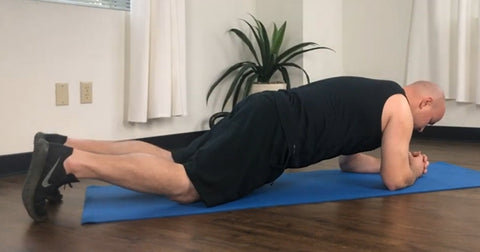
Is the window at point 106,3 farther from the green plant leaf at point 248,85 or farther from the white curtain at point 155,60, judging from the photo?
the green plant leaf at point 248,85

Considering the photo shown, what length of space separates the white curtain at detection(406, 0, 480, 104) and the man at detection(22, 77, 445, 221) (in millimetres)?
1632

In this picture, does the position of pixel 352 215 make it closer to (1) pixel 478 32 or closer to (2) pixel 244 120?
(2) pixel 244 120

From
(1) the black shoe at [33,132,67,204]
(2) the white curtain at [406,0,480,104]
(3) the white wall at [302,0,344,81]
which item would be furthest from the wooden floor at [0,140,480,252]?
(3) the white wall at [302,0,344,81]

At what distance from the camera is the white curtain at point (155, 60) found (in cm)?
303

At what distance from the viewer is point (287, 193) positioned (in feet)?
6.67

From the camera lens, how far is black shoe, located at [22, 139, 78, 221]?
1556 mm

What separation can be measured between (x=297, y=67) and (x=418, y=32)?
0.92 m

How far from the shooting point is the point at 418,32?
3.70m

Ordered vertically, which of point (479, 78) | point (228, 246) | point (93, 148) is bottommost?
point (228, 246)

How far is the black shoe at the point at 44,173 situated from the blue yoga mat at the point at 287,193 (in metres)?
0.16

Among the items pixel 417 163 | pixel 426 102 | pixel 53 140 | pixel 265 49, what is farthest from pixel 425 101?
pixel 265 49

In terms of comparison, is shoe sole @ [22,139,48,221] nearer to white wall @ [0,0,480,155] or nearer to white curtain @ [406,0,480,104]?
white wall @ [0,0,480,155]

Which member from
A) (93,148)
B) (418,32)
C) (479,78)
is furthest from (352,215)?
(418,32)

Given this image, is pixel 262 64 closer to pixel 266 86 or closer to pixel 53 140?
pixel 266 86
